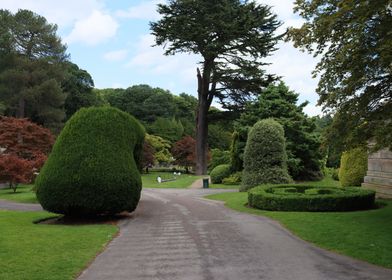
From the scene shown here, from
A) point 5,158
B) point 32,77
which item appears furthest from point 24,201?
point 32,77

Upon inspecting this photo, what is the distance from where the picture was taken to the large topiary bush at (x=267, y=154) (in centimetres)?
2309

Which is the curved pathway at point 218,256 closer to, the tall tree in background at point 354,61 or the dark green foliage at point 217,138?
the tall tree in background at point 354,61

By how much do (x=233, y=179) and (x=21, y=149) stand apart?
16113 mm

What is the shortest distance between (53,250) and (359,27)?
25.8 feet

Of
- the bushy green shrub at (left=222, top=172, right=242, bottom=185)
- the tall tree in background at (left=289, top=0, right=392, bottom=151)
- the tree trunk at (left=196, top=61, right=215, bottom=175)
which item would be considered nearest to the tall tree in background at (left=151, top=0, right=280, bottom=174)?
the tree trunk at (left=196, top=61, right=215, bottom=175)

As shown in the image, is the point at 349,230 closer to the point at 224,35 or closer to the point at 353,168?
the point at 353,168

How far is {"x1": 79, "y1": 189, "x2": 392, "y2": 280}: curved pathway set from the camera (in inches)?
284

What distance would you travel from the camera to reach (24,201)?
23688 millimetres

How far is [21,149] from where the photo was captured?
1233 inches

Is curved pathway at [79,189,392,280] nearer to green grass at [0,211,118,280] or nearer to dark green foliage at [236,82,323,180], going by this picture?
green grass at [0,211,118,280]

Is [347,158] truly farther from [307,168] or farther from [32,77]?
[32,77]

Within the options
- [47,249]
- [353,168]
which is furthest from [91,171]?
[353,168]

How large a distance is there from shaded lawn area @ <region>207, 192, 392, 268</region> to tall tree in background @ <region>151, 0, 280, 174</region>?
81.8ft

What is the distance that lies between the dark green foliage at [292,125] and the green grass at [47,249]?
21.8 m
